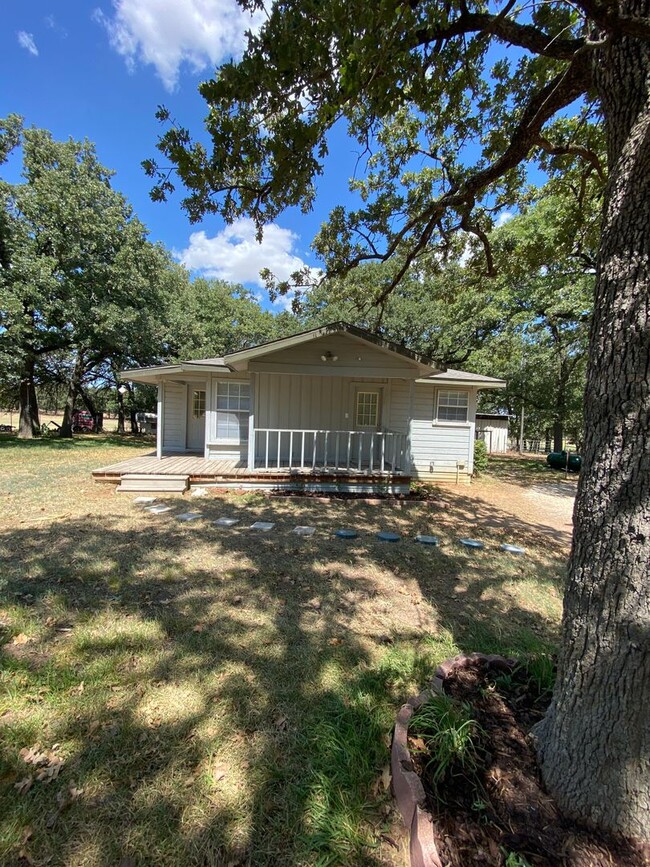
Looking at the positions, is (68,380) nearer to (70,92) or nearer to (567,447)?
(70,92)

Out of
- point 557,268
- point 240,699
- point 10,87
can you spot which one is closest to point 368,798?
point 240,699

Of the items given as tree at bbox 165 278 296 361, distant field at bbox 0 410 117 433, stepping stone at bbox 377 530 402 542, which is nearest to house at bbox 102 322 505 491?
stepping stone at bbox 377 530 402 542

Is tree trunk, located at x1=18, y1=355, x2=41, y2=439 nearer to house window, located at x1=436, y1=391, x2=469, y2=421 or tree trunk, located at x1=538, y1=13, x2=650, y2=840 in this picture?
house window, located at x1=436, y1=391, x2=469, y2=421

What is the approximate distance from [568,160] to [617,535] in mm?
6134

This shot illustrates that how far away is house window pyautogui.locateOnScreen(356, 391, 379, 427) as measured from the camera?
34.6 feet

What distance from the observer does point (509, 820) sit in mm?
1477

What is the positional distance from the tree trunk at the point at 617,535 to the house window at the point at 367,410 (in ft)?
29.2

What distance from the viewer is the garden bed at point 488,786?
53.4 inches

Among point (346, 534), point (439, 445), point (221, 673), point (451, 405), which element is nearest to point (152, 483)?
point (346, 534)

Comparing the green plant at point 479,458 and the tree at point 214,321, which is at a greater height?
the tree at point 214,321

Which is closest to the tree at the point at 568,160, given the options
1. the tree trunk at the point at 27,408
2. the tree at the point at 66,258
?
the tree at the point at 66,258

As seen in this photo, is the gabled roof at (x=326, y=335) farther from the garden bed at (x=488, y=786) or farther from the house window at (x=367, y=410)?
the garden bed at (x=488, y=786)

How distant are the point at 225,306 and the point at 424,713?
25847 millimetres

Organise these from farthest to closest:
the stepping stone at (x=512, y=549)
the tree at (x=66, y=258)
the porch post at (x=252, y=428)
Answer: the tree at (x=66, y=258) < the porch post at (x=252, y=428) < the stepping stone at (x=512, y=549)
